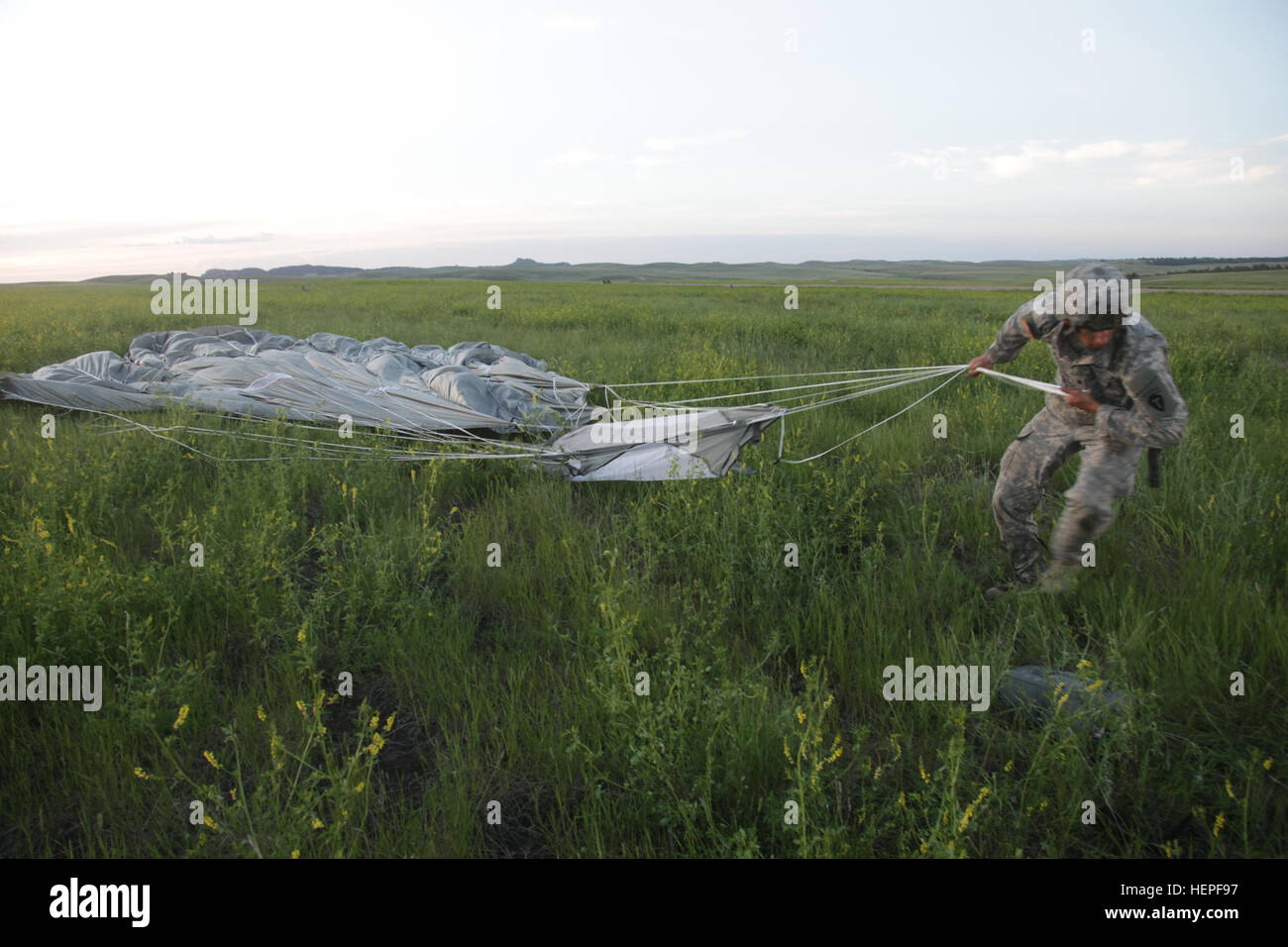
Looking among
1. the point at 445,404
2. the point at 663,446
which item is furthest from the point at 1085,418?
the point at 445,404

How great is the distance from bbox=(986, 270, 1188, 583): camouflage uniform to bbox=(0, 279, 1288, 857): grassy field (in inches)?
12.4

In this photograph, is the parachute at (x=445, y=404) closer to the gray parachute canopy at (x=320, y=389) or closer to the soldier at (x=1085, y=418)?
the gray parachute canopy at (x=320, y=389)

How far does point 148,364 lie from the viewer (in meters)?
8.09

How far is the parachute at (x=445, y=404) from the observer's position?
5.11 metres

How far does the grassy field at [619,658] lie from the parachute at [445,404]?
11.3 inches

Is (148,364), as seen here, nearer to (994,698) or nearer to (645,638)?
(645,638)

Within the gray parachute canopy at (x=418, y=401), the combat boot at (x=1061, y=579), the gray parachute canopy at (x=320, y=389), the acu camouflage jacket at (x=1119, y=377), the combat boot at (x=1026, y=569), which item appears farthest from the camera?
the gray parachute canopy at (x=320, y=389)

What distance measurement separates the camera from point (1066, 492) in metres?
3.67

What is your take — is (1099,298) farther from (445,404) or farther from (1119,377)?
(445,404)

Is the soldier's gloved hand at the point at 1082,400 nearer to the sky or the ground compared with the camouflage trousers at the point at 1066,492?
nearer to the sky

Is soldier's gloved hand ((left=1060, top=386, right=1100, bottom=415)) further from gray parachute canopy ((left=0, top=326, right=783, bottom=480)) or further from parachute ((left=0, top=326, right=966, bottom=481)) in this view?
gray parachute canopy ((left=0, top=326, right=783, bottom=480))

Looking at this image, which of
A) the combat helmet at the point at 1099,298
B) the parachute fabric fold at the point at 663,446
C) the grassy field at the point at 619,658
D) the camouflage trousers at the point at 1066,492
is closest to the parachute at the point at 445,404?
the parachute fabric fold at the point at 663,446

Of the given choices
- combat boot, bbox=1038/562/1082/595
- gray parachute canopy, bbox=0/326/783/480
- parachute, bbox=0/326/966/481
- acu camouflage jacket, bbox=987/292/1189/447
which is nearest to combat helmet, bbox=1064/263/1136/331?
acu camouflage jacket, bbox=987/292/1189/447
